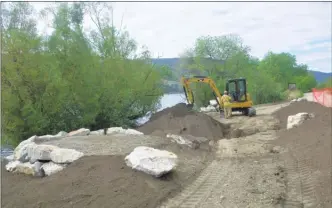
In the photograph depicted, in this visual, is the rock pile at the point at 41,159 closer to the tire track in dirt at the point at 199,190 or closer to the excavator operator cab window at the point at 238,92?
the tire track in dirt at the point at 199,190

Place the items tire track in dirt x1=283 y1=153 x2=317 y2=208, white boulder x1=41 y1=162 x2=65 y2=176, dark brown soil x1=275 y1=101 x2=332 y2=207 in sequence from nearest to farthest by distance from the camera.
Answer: tire track in dirt x1=283 y1=153 x2=317 y2=208
dark brown soil x1=275 y1=101 x2=332 y2=207
white boulder x1=41 y1=162 x2=65 y2=176

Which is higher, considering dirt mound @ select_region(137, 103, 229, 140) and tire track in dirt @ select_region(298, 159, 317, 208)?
dirt mound @ select_region(137, 103, 229, 140)

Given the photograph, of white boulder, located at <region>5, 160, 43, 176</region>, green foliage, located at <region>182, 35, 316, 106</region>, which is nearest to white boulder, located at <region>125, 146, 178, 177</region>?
white boulder, located at <region>5, 160, 43, 176</region>

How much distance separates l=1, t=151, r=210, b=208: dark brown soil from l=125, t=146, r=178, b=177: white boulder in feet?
0.41

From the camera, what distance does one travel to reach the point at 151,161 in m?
8.51

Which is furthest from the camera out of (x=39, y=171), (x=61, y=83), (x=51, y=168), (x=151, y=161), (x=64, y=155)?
(x=61, y=83)

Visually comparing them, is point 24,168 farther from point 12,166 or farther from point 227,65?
point 227,65

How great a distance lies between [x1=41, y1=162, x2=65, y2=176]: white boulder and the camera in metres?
9.14

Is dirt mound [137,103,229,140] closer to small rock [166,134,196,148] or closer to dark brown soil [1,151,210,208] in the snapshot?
small rock [166,134,196,148]

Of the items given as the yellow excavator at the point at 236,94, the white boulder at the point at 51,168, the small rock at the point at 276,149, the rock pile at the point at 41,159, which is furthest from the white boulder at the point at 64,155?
the yellow excavator at the point at 236,94

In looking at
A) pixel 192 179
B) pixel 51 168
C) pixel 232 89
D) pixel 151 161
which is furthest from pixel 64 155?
pixel 232 89

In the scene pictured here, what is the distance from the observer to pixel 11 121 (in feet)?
50.5

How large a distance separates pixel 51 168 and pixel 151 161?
97.2 inches

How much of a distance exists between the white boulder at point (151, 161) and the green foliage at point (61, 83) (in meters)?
8.18
